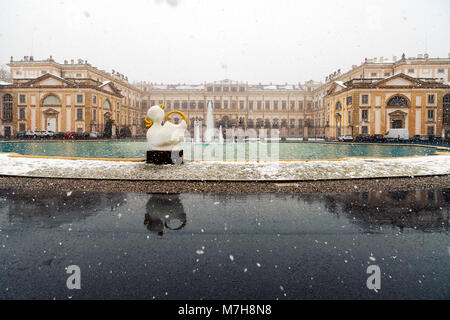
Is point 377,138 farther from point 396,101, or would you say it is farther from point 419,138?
point 396,101

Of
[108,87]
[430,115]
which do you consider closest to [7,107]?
[108,87]

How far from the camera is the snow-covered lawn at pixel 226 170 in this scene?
774 cm

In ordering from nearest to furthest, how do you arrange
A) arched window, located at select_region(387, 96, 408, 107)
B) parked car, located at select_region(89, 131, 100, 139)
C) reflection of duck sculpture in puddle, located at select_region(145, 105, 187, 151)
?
reflection of duck sculpture in puddle, located at select_region(145, 105, 187, 151)
arched window, located at select_region(387, 96, 408, 107)
parked car, located at select_region(89, 131, 100, 139)

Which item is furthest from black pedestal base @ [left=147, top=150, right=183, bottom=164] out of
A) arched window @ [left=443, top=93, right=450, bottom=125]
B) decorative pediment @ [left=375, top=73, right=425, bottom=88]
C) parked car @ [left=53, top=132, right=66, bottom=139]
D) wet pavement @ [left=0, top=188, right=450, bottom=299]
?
arched window @ [left=443, top=93, right=450, bottom=125]

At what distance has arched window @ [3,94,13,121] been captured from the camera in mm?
45250

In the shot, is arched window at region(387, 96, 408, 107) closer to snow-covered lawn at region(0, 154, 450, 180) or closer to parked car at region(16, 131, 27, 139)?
snow-covered lawn at region(0, 154, 450, 180)

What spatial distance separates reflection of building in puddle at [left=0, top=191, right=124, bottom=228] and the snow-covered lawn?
1.92 meters

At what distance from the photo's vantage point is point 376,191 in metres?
6.31

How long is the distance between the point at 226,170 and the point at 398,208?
14.8 feet

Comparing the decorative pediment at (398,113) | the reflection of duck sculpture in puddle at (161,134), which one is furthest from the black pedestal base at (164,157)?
the decorative pediment at (398,113)

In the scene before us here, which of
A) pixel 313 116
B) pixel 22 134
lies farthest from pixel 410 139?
pixel 22 134
